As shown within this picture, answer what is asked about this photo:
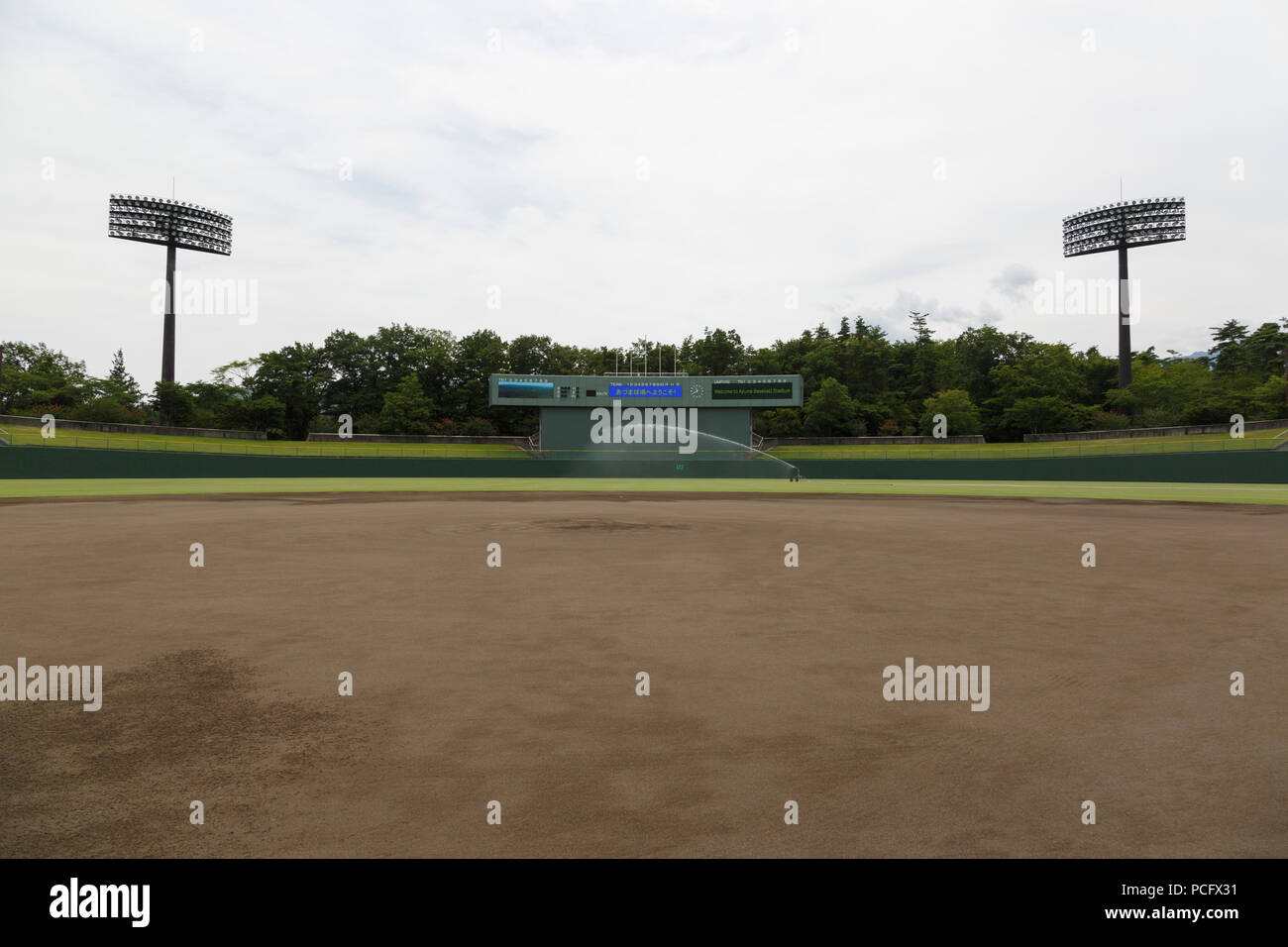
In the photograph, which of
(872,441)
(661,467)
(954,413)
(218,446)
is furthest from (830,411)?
(218,446)

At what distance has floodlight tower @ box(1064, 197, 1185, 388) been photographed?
7250 cm

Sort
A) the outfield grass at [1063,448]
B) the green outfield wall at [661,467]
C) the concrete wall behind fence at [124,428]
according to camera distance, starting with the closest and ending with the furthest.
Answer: the green outfield wall at [661,467] → the outfield grass at [1063,448] → the concrete wall behind fence at [124,428]

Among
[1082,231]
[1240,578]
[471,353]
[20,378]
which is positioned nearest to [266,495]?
[1240,578]

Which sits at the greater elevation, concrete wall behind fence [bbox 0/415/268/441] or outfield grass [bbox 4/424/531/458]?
concrete wall behind fence [bbox 0/415/268/441]

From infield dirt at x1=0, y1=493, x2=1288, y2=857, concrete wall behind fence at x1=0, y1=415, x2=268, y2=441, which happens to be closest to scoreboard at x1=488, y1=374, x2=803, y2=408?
concrete wall behind fence at x1=0, y1=415, x2=268, y2=441

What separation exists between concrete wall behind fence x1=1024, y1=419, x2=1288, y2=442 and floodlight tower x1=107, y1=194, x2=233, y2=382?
88.7 meters

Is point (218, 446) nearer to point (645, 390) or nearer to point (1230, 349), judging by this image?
point (645, 390)

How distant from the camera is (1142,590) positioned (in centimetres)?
881

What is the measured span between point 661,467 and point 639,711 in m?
50.0

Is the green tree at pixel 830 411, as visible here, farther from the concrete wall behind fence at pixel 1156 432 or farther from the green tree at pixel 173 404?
the green tree at pixel 173 404

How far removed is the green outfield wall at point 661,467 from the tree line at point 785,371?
2454 centimetres

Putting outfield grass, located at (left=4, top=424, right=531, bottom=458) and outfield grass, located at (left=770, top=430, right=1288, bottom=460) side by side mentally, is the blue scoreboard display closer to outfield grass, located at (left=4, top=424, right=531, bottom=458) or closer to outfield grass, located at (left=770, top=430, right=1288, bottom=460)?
outfield grass, located at (left=4, top=424, right=531, bottom=458)

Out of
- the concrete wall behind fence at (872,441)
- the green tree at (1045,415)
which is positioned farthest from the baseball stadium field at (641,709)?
the green tree at (1045,415)

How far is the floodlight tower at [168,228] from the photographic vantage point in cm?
7162
